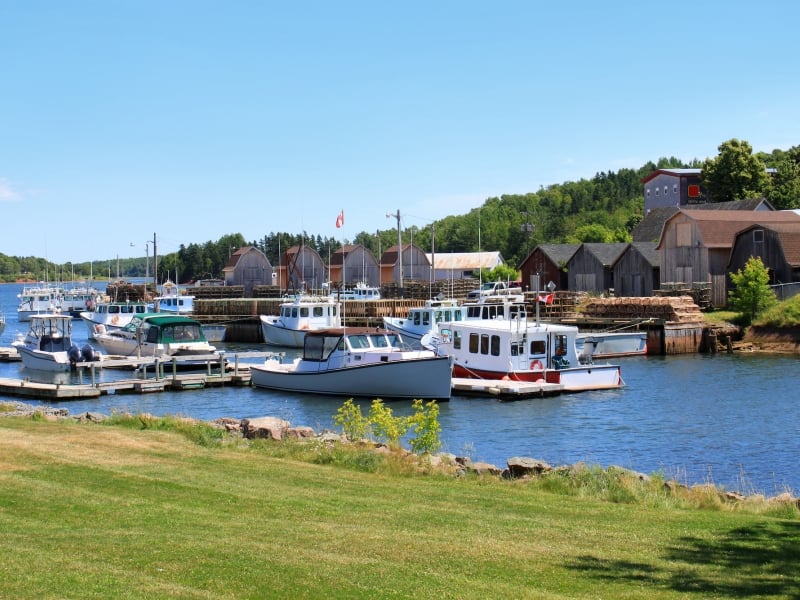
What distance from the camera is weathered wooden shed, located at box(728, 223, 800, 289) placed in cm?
6312

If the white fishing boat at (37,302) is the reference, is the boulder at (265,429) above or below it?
below

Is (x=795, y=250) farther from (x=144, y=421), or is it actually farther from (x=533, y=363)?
(x=144, y=421)

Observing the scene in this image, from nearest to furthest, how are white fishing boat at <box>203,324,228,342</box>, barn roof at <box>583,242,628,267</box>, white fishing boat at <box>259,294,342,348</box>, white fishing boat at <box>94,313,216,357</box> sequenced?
1. white fishing boat at <box>94,313,216,357</box>
2. white fishing boat at <box>259,294,342,348</box>
3. white fishing boat at <box>203,324,228,342</box>
4. barn roof at <box>583,242,628,267</box>

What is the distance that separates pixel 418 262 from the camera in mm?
112438

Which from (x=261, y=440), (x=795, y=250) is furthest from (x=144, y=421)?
(x=795, y=250)

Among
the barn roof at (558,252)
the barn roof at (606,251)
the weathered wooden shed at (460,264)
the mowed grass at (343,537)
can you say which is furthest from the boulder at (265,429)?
the weathered wooden shed at (460,264)

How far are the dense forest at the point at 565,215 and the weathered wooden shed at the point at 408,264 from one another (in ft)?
12.7

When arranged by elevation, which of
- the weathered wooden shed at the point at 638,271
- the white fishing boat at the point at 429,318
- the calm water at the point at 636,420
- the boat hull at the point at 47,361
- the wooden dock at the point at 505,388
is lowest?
the calm water at the point at 636,420

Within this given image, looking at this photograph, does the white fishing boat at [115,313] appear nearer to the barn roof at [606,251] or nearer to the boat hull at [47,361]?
the boat hull at [47,361]

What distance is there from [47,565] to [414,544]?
13.3 feet

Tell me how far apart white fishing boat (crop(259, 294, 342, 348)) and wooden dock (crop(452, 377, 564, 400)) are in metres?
28.0

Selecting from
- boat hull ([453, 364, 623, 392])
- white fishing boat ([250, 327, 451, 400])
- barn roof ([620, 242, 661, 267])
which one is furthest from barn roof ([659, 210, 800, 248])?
white fishing boat ([250, 327, 451, 400])

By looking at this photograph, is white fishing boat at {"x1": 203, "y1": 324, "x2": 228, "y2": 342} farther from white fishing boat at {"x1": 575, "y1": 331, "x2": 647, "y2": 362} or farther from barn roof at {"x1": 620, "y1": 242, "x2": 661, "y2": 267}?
barn roof at {"x1": 620, "y1": 242, "x2": 661, "y2": 267}

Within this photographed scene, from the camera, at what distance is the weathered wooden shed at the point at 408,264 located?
363 feet
